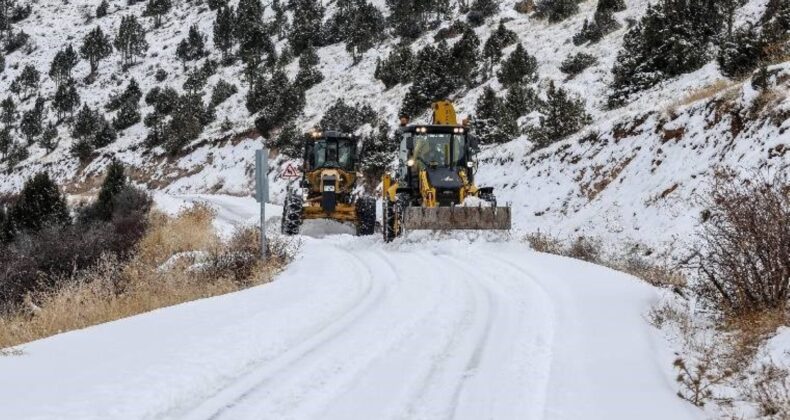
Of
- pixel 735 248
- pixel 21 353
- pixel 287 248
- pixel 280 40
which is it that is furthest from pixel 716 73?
pixel 280 40

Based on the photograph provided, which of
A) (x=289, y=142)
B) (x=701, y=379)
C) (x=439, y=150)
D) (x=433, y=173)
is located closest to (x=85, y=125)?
(x=289, y=142)

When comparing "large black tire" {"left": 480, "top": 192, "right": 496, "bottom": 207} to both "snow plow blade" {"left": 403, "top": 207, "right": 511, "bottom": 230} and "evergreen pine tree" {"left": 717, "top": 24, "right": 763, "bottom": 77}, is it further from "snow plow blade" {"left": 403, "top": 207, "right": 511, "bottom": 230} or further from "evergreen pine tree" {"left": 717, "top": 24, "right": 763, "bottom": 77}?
"evergreen pine tree" {"left": 717, "top": 24, "right": 763, "bottom": 77}

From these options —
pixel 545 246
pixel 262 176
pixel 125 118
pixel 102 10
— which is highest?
pixel 102 10

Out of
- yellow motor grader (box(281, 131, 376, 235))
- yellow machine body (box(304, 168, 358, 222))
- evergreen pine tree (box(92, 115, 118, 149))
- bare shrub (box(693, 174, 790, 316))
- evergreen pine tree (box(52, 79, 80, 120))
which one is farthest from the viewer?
evergreen pine tree (box(52, 79, 80, 120))

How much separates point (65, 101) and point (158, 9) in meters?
27.3

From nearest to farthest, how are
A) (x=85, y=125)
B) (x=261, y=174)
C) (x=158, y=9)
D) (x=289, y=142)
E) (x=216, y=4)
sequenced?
(x=261, y=174), (x=289, y=142), (x=85, y=125), (x=216, y=4), (x=158, y=9)

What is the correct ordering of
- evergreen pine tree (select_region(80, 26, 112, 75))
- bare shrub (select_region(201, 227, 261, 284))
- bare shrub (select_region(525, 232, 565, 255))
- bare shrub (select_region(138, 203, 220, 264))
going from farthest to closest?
evergreen pine tree (select_region(80, 26, 112, 75)), bare shrub (select_region(138, 203, 220, 264)), bare shrub (select_region(525, 232, 565, 255)), bare shrub (select_region(201, 227, 261, 284))

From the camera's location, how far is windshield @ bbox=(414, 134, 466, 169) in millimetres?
15880

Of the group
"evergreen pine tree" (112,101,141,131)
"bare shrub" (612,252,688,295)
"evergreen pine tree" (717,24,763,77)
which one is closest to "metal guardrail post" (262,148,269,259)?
"bare shrub" (612,252,688,295)

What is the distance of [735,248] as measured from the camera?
569cm

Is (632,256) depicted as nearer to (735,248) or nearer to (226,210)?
(735,248)

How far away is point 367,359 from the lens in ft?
16.5

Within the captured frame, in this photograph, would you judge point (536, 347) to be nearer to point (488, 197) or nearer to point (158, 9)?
point (488, 197)

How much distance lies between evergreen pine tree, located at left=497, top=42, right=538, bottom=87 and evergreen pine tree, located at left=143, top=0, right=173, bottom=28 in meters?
72.0
